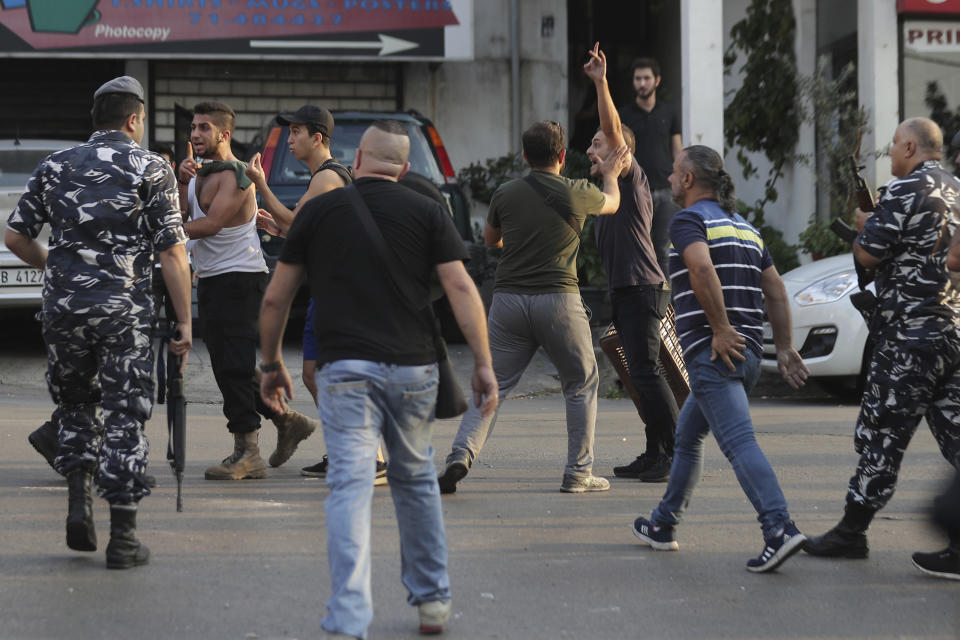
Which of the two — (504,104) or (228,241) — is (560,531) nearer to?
(228,241)

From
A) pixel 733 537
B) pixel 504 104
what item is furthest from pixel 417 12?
pixel 733 537

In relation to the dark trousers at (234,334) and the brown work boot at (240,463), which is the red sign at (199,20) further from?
the brown work boot at (240,463)

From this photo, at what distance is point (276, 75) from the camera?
1650cm

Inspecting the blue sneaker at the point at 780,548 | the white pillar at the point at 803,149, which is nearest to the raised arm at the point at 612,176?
the blue sneaker at the point at 780,548

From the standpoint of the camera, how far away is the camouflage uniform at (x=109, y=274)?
5219mm

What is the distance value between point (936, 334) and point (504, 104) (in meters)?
11.9

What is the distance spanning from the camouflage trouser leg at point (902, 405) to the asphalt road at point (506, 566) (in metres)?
0.37

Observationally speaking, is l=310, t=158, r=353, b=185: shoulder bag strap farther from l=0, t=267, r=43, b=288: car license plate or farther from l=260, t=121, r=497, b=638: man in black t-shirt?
l=0, t=267, r=43, b=288: car license plate

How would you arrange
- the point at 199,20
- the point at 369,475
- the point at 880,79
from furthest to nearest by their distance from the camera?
1. the point at 199,20
2. the point at 880,79
3. the point at 369,475

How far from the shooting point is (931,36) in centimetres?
1446

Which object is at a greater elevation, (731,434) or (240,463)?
(731,434)

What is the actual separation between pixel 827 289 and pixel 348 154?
4.46m

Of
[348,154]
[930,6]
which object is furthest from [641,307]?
[930,6]

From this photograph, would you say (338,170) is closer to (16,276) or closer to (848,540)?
(848,540)
